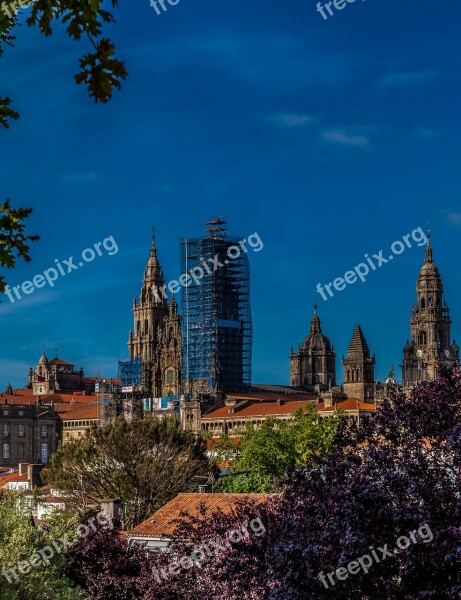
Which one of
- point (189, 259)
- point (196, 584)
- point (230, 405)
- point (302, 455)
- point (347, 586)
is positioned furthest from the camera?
point (189, 259)

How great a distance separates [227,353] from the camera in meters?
132

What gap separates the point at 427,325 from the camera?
13312cm

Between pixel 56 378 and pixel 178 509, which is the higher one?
pixel 56 378

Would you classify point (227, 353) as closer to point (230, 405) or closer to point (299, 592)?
point (230, 405)

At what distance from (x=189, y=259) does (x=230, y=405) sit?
2021cm

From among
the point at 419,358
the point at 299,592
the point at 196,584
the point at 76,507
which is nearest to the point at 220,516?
the point at 196,584

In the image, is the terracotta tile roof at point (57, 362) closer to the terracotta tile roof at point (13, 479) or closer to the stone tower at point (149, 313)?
the stone tower at point (149, 313)

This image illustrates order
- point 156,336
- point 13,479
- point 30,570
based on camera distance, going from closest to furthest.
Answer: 1. point 30,570
2. point 13,479
3. point 156,336

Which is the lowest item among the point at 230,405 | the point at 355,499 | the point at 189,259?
the point at 355,499

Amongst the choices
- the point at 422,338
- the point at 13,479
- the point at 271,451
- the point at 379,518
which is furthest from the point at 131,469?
the point at 422,338

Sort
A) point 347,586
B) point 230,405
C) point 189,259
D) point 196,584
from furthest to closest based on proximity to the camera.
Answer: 1. point 189,259
2. point 230,405
3. point 196,584
4. point 347,586

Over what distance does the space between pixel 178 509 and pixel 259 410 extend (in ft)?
273

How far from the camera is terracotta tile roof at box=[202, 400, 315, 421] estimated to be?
393 feet

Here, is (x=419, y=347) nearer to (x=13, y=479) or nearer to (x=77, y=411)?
(x=77, y=411)
